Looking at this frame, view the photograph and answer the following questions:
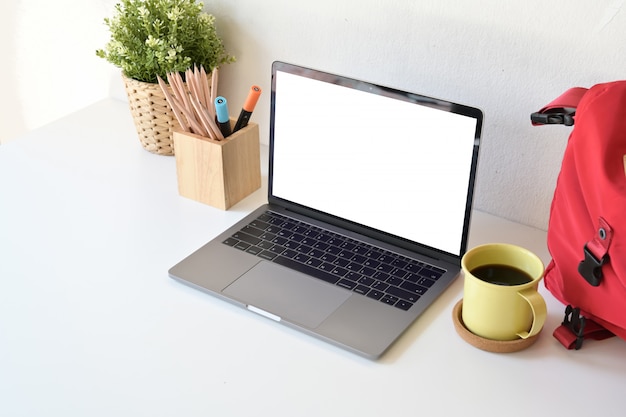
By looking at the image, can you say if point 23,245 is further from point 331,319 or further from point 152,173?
point 331,319

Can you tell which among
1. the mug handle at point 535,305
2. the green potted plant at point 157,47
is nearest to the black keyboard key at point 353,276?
the mug handle at point 535,305

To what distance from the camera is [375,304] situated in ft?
3.25

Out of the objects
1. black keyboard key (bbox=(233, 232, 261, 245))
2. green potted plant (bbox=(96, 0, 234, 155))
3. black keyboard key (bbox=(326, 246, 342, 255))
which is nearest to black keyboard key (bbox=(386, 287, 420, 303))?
black keyboard key (bbox=(326, 246, 342, 255))

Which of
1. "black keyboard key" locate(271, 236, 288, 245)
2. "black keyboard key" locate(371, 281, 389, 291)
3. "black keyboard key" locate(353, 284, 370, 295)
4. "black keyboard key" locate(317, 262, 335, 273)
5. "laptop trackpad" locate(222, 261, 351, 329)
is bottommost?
"laptop trackpad" locate(222, 261, 351, 329)

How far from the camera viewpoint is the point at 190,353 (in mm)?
928

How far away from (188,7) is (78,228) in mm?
388

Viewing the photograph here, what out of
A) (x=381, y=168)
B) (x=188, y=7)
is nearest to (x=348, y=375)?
(x=381, y=168)

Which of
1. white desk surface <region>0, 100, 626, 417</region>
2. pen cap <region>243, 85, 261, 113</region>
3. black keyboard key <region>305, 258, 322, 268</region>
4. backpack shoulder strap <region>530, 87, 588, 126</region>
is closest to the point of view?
white desk surface <region>0, 100, 626, 417</region>

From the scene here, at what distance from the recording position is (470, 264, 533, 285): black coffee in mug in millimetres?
947

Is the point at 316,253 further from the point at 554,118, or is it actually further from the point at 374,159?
the point at 554,118

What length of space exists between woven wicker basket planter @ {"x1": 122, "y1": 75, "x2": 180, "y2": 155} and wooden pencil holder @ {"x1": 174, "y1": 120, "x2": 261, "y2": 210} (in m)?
0.12

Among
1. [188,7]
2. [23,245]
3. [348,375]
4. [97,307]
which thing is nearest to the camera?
[348,375]

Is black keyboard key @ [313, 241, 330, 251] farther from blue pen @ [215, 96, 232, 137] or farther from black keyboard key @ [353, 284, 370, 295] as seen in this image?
blue pen @ [215, 96, 232, 137]

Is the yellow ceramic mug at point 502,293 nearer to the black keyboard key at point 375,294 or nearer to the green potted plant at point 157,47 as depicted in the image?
the black keyboard key at point 375,294
